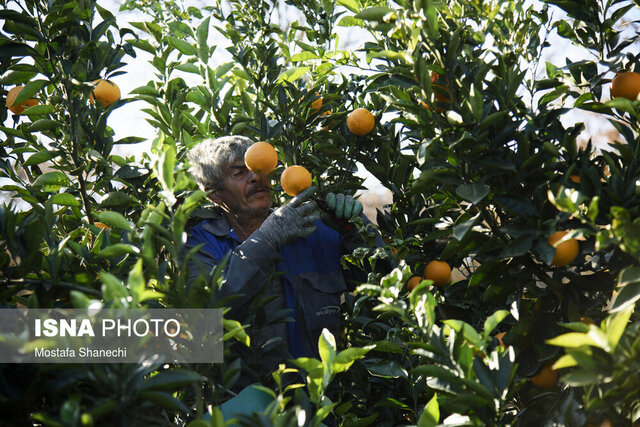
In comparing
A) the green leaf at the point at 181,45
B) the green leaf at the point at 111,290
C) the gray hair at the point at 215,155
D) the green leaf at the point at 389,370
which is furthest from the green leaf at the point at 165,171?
the green leaf at the point at 181,45

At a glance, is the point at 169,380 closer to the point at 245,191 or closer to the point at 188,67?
the point at 245,191

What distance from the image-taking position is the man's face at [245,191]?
8.16 ft

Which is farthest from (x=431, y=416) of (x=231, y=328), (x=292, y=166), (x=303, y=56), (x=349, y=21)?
(x=303, y=56)

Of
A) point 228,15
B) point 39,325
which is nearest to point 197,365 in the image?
point 39,325

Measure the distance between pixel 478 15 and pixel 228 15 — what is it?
1.28 metres

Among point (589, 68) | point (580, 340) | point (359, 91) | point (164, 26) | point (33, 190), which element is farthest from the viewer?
point (164, 26)

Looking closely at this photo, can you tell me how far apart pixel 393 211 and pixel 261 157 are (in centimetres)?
52

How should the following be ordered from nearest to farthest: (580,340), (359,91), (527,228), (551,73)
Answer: (580,340)
(527,228)
(551,73)
(359,91)

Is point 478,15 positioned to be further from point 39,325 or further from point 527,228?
point 39,325

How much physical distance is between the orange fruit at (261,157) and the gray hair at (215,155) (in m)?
0.36

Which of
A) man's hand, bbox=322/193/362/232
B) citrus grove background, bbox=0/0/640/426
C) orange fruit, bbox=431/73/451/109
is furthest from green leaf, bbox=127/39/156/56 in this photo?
orange fruit, bbox=431/73/451/109

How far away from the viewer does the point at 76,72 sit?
202 centimetres

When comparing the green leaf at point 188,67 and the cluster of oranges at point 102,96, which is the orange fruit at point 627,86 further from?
the cluster of oranges at point 102,96

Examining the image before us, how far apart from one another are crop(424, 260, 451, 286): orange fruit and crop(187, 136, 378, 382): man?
0.33 m
